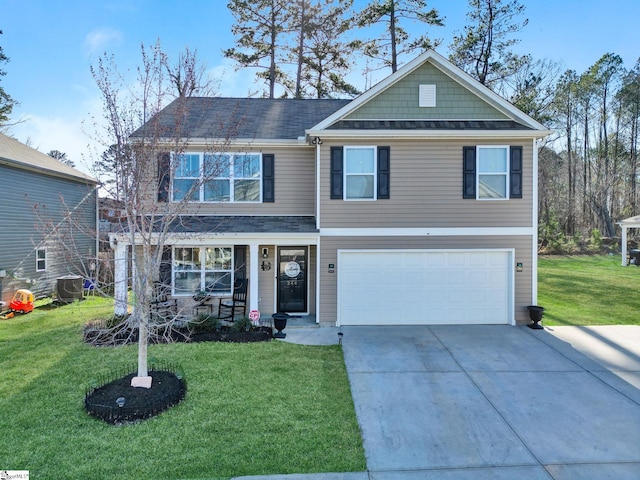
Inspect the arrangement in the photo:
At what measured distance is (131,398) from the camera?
5164 millimetres

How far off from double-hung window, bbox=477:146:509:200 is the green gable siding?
1.04 m

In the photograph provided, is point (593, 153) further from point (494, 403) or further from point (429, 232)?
point (494, 403)

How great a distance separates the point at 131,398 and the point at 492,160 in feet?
32.2

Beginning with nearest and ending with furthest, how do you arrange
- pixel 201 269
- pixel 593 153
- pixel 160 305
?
pixel 160 305
pixel 201 269
pixel 593 153

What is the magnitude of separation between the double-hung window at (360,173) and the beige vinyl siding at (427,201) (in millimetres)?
211

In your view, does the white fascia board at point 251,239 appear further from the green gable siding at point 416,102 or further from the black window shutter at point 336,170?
the green gable siding at point 416,102

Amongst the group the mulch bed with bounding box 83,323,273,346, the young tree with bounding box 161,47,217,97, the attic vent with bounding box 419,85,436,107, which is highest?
the attic vent with bounding box 419,85,436,107

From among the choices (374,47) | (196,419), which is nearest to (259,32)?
(374,47)

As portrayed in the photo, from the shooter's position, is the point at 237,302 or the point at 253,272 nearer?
the point at 253,272

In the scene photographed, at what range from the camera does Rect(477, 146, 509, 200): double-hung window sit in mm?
9375

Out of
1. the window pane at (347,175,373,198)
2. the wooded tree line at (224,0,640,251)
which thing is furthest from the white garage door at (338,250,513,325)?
the wooded tree line at (224,0,640,251)

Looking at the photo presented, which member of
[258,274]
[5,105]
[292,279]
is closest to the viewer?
[258,274]

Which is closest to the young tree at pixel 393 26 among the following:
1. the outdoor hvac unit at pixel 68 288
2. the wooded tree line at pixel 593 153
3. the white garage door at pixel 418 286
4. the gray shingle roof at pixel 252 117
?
the gray shingle roof at pixel 252 117

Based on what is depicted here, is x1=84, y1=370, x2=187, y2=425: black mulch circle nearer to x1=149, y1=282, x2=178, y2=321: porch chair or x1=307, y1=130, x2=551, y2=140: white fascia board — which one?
x1=149, y1=282, x2=178, y2=321: porch chair
